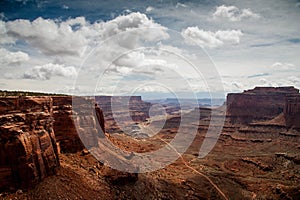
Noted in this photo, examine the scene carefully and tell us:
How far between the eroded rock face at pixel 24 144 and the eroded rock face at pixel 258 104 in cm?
9224

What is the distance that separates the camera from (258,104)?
349ft

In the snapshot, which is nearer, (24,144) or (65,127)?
(24,144)

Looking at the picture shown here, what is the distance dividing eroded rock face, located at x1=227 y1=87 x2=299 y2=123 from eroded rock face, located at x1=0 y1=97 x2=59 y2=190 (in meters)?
92.2

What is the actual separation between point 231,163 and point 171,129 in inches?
→ 2350

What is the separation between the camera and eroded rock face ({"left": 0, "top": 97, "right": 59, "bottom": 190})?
23.3 m

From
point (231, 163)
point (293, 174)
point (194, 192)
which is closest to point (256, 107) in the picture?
point (231, 163)

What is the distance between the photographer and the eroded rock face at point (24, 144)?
76.3 ft

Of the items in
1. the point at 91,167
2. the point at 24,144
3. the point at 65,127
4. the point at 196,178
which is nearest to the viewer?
the point at 24,144

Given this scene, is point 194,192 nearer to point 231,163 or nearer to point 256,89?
point 231,163

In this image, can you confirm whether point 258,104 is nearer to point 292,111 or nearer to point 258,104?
point 258,104

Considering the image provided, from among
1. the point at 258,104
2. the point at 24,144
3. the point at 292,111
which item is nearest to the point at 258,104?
the point at 258,104

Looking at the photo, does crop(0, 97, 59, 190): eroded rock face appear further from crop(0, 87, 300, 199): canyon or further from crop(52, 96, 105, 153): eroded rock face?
crop(52, 96, 105, 153): eroded rock face

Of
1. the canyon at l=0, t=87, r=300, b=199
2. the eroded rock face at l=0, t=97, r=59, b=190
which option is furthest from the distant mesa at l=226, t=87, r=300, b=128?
the eroded rock face at l=0, t=97, r=59, b=190

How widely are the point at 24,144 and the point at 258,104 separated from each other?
335 feet
